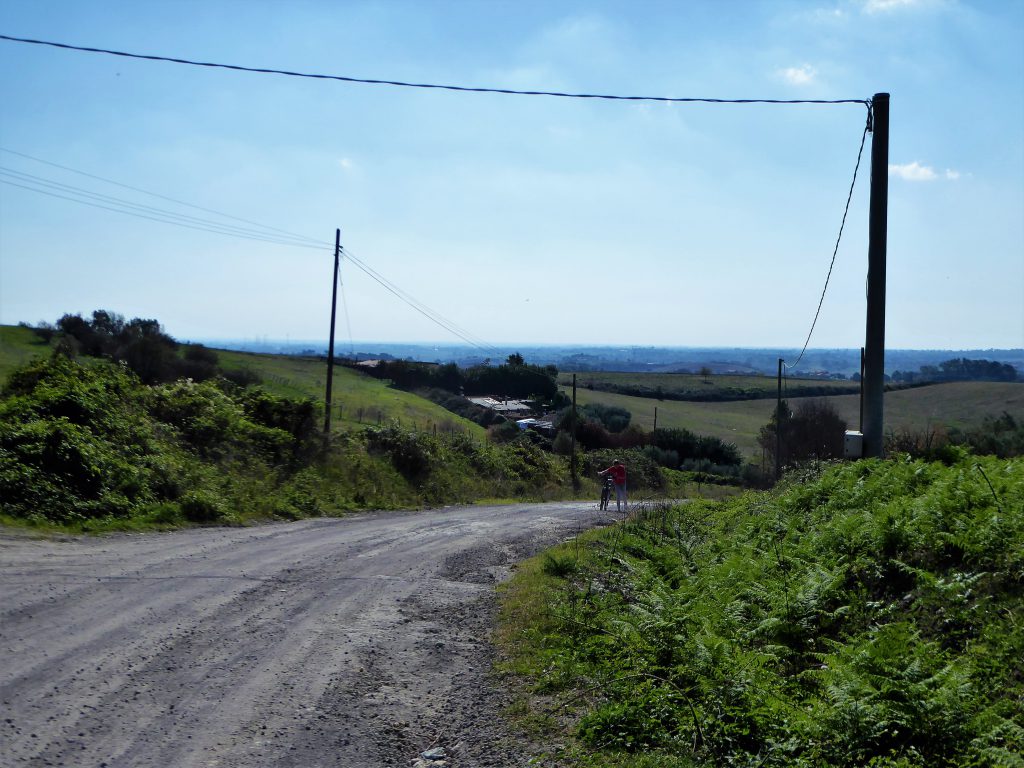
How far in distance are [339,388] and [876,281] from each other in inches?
1590

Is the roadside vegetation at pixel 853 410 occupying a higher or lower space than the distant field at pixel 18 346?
lower

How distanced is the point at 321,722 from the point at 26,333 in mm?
39879

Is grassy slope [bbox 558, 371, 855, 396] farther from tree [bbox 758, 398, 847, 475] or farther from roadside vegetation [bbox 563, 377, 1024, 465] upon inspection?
tree [bbox 758, 398, 847, 475]

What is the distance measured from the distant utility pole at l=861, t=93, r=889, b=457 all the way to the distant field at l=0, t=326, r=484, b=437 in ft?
69.4

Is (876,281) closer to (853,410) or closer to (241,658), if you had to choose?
(241,658)

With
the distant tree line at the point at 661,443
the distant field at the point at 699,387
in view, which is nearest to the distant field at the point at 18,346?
the distant tree line at the point at 661,443

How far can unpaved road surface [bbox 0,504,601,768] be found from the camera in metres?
5.70

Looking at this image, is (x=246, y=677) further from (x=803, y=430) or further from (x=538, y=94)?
(x=803, y=430)

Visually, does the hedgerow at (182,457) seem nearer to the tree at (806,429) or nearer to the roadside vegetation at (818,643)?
the roadside vegetation at (818,643)

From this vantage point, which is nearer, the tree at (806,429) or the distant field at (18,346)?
the distant field at (18,346)

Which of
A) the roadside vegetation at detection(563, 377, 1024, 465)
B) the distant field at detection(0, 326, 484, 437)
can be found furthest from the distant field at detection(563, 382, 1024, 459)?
the distant field at detection(0, 326, 484, 437)

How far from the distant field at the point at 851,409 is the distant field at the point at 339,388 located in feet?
68.0

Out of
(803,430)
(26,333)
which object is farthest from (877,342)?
(26,333)

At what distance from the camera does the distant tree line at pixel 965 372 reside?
208 ft
